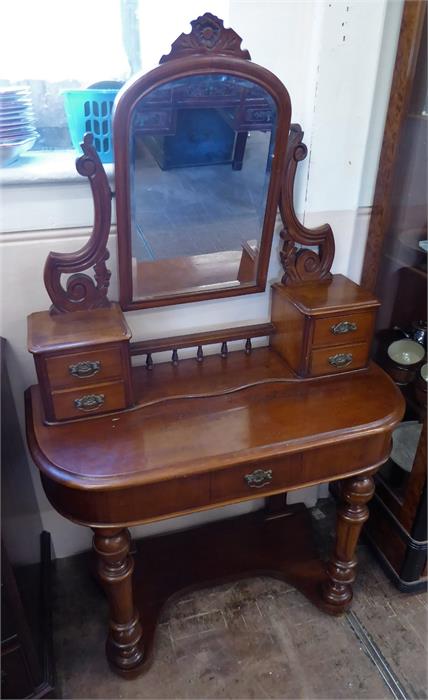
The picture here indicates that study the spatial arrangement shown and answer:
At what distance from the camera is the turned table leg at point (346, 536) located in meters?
1.24

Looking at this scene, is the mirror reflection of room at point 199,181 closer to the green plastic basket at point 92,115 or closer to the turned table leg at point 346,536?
the green plastic basket at point 92,115

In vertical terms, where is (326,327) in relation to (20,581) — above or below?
above

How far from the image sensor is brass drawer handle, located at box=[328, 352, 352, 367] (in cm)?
126

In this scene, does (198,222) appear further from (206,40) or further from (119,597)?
(119,597)

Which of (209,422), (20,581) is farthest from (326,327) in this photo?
(20,581)

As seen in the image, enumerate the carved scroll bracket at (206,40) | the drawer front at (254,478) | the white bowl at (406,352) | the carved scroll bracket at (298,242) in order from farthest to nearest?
the white bowl at (406,352) < the carved scroll bracket at (298,242) < the drawer front at (254,478) < the carved scroll bracket at (206,40)

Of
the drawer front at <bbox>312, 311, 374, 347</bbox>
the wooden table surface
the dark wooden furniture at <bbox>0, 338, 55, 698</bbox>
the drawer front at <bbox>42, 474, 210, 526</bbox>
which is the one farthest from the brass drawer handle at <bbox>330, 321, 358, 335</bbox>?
the dark wooden furniture at <bbox>0, 338, 55, 698</bbox>

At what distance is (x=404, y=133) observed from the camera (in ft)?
4.36

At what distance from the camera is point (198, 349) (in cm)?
131

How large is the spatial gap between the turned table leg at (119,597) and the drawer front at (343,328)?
2.04 feet

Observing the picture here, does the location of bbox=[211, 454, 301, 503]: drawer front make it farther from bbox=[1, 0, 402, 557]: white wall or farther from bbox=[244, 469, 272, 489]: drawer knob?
bbox=[1, 0, 402, 557]: white wall

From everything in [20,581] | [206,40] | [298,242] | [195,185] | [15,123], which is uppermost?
[206,40]

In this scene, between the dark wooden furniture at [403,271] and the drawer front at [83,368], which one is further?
the dark wooden furniture at [403,271]

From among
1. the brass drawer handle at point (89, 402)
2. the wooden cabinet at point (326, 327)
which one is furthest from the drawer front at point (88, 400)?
the wooden cabinet at point (326, 327)
